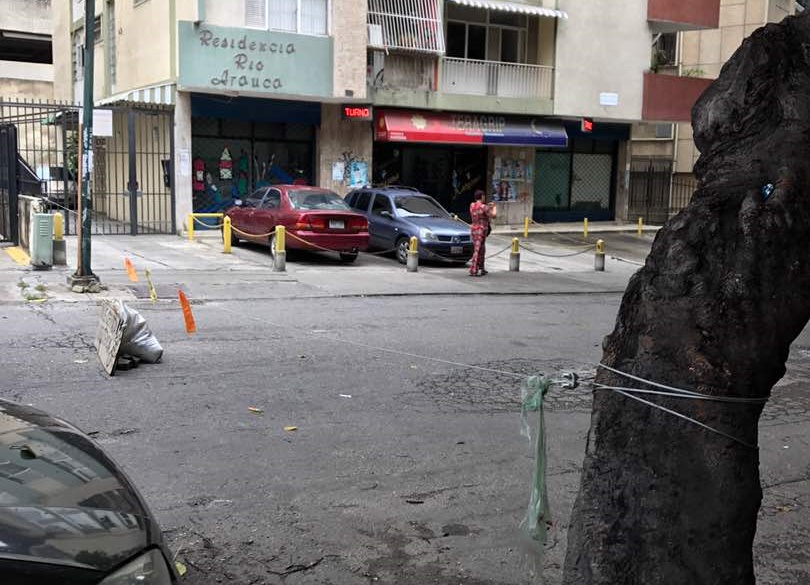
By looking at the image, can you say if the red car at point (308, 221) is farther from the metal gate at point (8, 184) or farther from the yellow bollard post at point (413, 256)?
the metal gate at point (8, 184)

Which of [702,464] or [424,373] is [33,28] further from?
[702,464]

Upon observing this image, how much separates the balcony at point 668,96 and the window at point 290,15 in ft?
39.9

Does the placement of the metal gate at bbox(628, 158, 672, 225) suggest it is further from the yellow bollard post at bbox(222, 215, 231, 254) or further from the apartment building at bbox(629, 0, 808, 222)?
the yellow bollard post at bbox(222, 215, 231, 254)

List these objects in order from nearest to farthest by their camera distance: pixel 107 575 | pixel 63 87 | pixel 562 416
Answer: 1. pixel 107 575
2. pixel 562 416
3. pixel 63 87

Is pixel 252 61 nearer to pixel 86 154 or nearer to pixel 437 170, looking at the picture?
pixel 437 170

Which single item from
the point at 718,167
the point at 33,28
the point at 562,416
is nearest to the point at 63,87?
the point at 33,28

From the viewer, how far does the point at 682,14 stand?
2886cm

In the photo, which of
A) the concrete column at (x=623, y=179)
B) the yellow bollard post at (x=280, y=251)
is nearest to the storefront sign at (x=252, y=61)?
the yellow bollard post at (x=280, y=251)

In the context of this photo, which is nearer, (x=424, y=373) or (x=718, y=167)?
(x=718, y=167)

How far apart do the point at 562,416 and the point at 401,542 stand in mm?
2968

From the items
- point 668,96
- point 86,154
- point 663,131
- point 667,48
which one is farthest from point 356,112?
point 667,48

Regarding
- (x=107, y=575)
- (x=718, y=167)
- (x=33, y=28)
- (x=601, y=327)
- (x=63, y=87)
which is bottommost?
(x=601, y=327)

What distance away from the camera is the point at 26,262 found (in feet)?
50.3

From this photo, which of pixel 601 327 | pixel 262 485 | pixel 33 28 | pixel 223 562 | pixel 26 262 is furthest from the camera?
pixel 33 28
